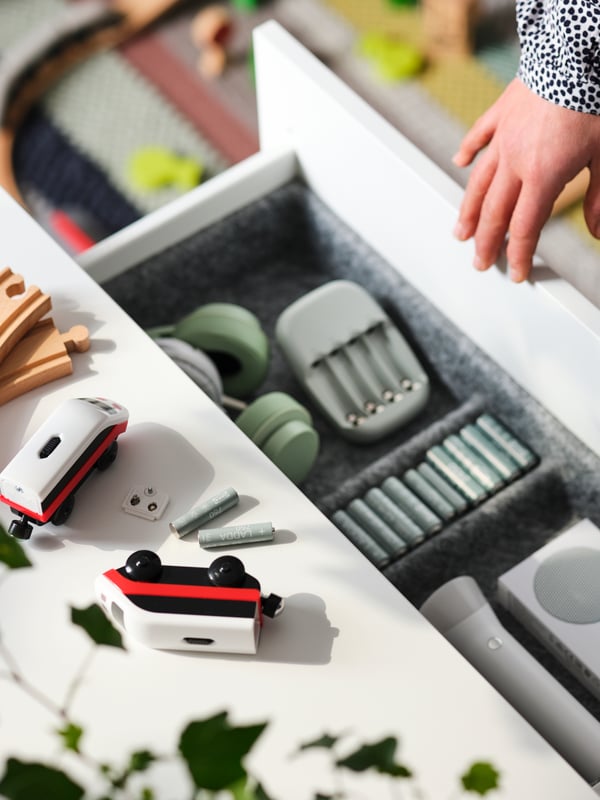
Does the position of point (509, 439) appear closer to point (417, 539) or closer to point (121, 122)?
point (417, 539)

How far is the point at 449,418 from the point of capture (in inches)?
42.6

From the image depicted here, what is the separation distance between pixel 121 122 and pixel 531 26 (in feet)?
3.03

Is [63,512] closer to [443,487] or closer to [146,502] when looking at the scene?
[146,502]

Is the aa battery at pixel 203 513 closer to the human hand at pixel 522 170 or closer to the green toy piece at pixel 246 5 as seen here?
the human hand at pixel 522 170

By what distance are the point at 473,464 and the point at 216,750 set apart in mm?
729

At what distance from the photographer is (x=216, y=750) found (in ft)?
1.18

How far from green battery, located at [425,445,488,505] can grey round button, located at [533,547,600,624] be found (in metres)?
0.12

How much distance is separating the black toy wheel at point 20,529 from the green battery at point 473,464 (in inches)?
18.0

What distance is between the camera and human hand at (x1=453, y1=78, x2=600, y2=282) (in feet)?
2.76

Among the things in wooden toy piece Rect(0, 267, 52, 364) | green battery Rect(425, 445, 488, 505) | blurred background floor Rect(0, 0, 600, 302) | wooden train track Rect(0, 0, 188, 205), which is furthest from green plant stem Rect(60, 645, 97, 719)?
wooden train track Rect(0, 0, 188, 205)

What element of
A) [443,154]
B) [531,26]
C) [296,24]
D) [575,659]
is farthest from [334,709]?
[296,24]

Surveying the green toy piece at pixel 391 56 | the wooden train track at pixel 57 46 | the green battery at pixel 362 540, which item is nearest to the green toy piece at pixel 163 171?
the wooden train track at pixel 57 46

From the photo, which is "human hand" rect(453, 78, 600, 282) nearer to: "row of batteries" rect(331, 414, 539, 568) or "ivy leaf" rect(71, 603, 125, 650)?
"row of batteries" rect(331, 414, 539, 568)

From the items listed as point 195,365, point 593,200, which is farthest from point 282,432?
point 593,200
